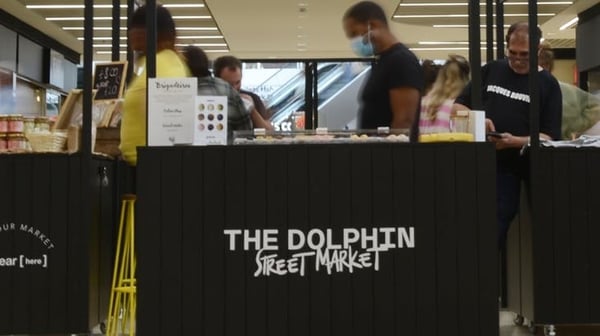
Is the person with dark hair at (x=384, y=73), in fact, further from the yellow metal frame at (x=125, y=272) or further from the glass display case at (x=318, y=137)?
the yellow metal frame at (x=125, y=272)

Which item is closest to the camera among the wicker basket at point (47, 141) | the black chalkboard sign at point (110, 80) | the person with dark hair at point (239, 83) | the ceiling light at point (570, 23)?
the wicker basket at point (47, 141)

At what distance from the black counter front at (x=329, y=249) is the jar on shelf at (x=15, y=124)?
1.06 meters

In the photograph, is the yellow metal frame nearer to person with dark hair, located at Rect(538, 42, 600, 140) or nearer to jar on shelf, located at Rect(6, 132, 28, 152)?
jar on shelf, located at Rect(6, 132, 28, 152)

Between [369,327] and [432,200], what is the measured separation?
568 mm

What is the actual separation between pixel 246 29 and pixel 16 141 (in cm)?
894

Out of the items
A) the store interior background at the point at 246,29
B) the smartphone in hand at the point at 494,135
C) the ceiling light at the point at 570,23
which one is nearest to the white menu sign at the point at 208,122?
the smartphone in hand at the point at 494,135

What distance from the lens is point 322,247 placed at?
2.90 m

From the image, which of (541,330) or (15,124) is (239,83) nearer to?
(15,124)

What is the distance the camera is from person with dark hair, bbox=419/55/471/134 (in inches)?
129

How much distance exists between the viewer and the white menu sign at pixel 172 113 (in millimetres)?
Result: 2988

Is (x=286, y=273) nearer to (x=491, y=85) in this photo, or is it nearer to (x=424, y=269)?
(x=424, y=269)

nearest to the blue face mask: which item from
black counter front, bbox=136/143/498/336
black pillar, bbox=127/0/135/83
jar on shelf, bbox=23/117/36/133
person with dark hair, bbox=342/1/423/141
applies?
person with dark hair, bbox=342/1/423/141

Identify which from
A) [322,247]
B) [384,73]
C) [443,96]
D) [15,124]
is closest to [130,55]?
[15,124]

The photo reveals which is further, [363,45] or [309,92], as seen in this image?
[309,92]
